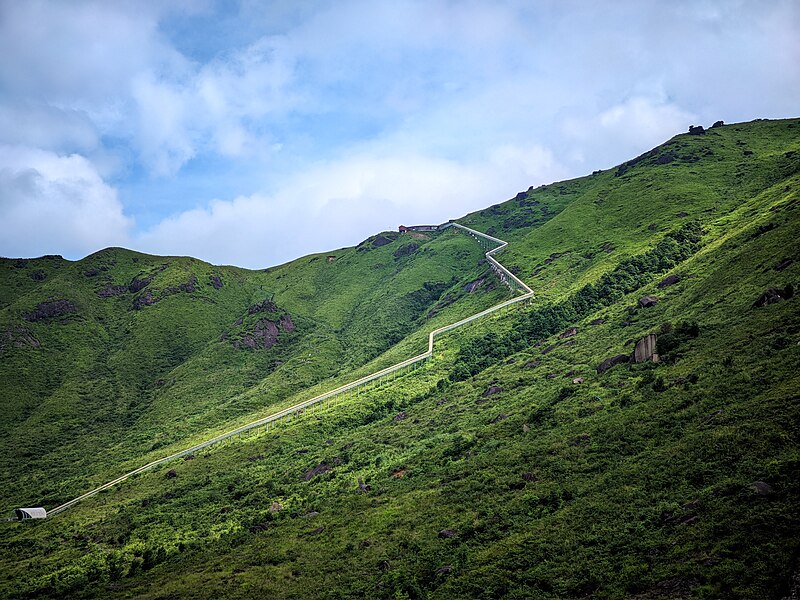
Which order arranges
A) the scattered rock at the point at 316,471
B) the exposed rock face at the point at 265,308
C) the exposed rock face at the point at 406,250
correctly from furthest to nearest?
the exposed rock face at the point at 406,250
the exposed rock face at the point at 265,308
the scattered rock at the point at 316,471

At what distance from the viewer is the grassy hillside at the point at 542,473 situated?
2869 cm

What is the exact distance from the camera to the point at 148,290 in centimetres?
16988

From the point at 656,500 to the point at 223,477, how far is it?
173 ft

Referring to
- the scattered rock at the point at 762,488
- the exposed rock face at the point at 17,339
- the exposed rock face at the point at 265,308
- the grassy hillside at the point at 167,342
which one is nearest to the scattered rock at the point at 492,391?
the grassy hillside at the point at 167,342

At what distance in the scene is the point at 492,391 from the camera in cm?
6681

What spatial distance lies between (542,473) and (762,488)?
1680 cm

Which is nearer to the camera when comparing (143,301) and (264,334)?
(264,334)

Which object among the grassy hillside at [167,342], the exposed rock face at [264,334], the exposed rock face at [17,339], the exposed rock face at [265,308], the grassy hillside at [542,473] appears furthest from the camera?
the exposed rock face at [265,308]

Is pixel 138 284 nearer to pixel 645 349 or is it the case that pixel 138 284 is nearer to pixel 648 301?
pixel 648 301

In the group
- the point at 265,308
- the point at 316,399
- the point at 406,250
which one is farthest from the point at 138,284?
the point at 316,399

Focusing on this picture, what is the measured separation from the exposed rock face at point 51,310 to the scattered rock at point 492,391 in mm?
139525

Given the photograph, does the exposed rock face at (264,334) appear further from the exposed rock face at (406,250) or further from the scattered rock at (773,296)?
the scattered rock at (773,296)

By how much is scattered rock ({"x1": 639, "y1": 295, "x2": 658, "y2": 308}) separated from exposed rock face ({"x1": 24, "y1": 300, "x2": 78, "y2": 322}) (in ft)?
A: 510

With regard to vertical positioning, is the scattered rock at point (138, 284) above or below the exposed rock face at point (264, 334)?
above
